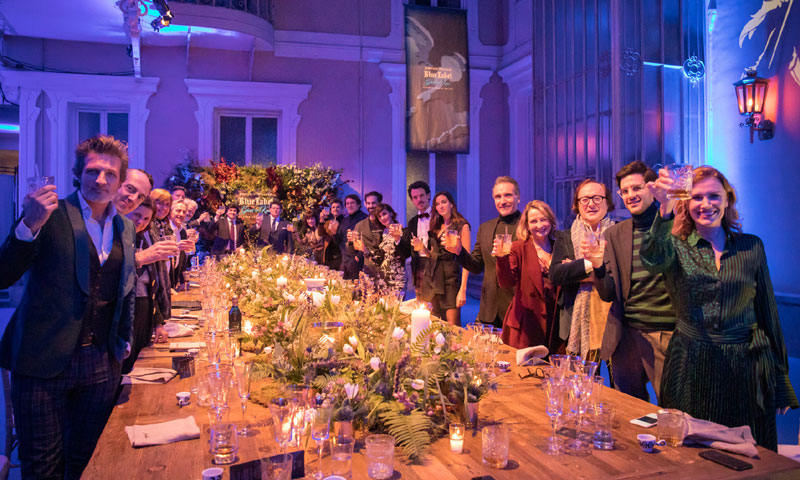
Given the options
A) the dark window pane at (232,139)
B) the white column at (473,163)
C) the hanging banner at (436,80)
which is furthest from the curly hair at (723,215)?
the dark window pane at (232,139)

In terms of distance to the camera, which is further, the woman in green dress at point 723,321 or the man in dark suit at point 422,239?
the man in dark suit at point 422,239

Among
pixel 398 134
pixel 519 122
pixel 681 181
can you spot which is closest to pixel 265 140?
pixel 398 134

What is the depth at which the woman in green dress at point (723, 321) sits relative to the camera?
2.27 metres

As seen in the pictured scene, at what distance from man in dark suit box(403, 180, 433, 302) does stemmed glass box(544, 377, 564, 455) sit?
2868 mm

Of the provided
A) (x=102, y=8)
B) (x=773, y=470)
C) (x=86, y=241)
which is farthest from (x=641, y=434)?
(x=102, y=8)

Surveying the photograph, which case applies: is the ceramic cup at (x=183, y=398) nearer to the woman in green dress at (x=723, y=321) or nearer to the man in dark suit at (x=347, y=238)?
the woman in green dress at (x=723, y=321)

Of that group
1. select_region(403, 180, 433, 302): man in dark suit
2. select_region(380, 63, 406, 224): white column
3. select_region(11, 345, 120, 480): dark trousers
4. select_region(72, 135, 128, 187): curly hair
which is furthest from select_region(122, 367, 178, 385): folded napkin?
select_region(380, 63, 406, 224): white column

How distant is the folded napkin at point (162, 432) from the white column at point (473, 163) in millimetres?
9699

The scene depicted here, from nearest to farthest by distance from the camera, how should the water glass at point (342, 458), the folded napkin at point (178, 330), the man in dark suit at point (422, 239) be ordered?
the water glass at point (342, 458) < the folded napkin at point (178, 330) < the man in dark suit at point (422, 239)

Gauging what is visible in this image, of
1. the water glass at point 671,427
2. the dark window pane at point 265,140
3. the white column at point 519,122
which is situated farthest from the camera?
the white column at point 519,122

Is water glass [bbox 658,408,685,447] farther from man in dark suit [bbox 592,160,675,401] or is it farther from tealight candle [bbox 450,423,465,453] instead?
man in dark suit [bbox 592,160,675,401]

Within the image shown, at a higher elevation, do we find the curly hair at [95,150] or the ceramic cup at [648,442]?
the curly hair at [95,150]

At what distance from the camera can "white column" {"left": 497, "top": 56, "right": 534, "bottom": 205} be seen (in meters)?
10.8

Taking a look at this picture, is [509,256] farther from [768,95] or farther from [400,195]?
[400,195]
